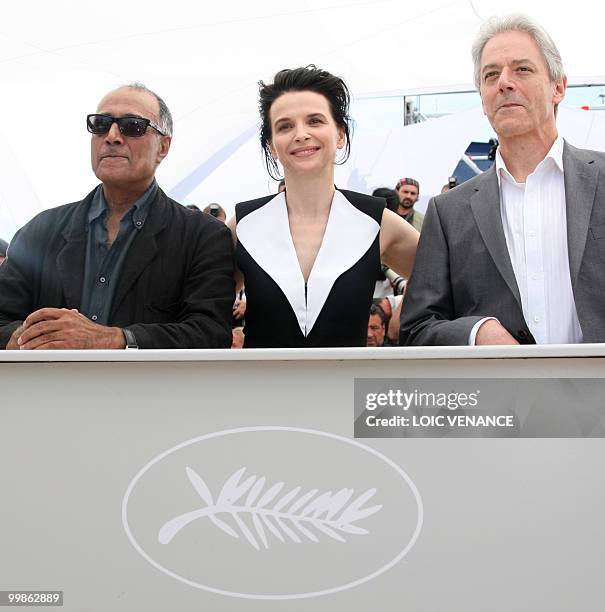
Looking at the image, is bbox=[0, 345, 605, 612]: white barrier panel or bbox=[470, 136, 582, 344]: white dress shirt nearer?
bbox=[0, 345, 605, 612]: white barrier panel

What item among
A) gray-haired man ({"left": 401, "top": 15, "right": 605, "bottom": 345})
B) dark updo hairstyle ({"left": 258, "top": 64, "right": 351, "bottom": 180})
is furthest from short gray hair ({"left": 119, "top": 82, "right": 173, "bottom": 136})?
gray-haired man ({"left": 401, "top": 15, "right": 605, "bottom": 345})

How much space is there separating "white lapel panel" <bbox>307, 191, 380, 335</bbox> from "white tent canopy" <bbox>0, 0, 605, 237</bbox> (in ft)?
8.91

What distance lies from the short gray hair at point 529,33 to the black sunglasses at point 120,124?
0.90 metres

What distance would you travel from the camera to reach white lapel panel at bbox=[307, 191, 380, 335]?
1.89 m

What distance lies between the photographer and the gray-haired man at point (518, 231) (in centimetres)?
164

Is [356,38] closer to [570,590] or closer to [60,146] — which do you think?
[60,146]

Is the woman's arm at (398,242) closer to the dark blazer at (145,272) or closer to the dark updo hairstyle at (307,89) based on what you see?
the dark updo hairstyle at (307,89)

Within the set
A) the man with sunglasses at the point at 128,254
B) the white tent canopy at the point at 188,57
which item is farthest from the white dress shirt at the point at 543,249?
the white tent canopy at the point at 188,57

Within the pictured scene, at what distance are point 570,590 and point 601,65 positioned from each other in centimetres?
390

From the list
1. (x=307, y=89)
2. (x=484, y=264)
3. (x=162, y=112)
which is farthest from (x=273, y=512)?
(x=162, y=112)

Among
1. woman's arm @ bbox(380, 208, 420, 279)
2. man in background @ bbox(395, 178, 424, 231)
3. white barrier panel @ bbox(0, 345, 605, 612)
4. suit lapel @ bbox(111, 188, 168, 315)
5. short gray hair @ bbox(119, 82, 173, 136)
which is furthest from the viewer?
man in background @ bbox(395, 178, 424, 231)

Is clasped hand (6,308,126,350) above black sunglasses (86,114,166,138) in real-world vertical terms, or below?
below

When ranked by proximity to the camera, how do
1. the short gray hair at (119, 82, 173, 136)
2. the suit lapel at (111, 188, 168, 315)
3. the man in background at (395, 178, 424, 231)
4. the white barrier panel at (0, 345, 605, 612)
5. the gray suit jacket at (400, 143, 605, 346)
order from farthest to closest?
the man in background at (395, 178, 424, 231)
the short gray hair at (119, 82, 173, 136)
the suit lapel at (111, 188, 168, 315)
the gray suit jacket at (400, 143, 605, 346)
the white barrier panel at (0, 345, 605, 612)

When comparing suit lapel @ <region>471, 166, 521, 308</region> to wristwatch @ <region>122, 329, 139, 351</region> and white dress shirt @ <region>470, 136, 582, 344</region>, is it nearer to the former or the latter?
white dress shirt @ <region>470, 136, 582, 344</region>
